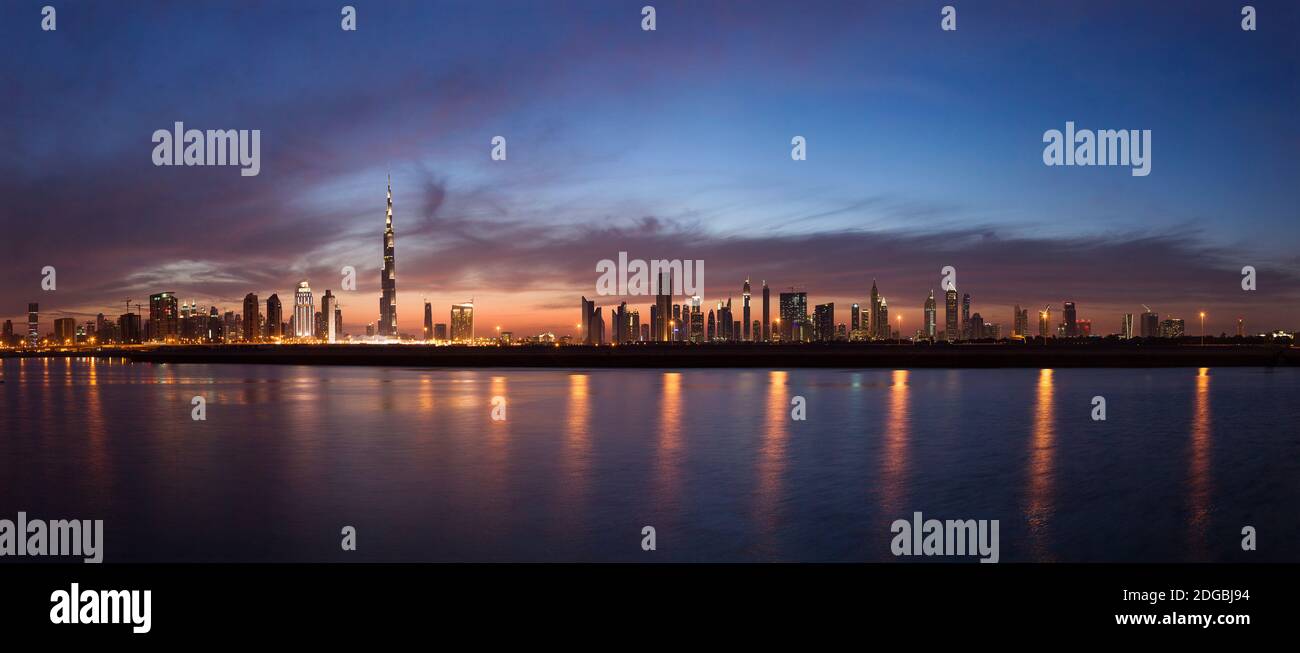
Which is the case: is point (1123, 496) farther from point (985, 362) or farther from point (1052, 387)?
point (985, 362)

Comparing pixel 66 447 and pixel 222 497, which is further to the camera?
pixel 66 447
